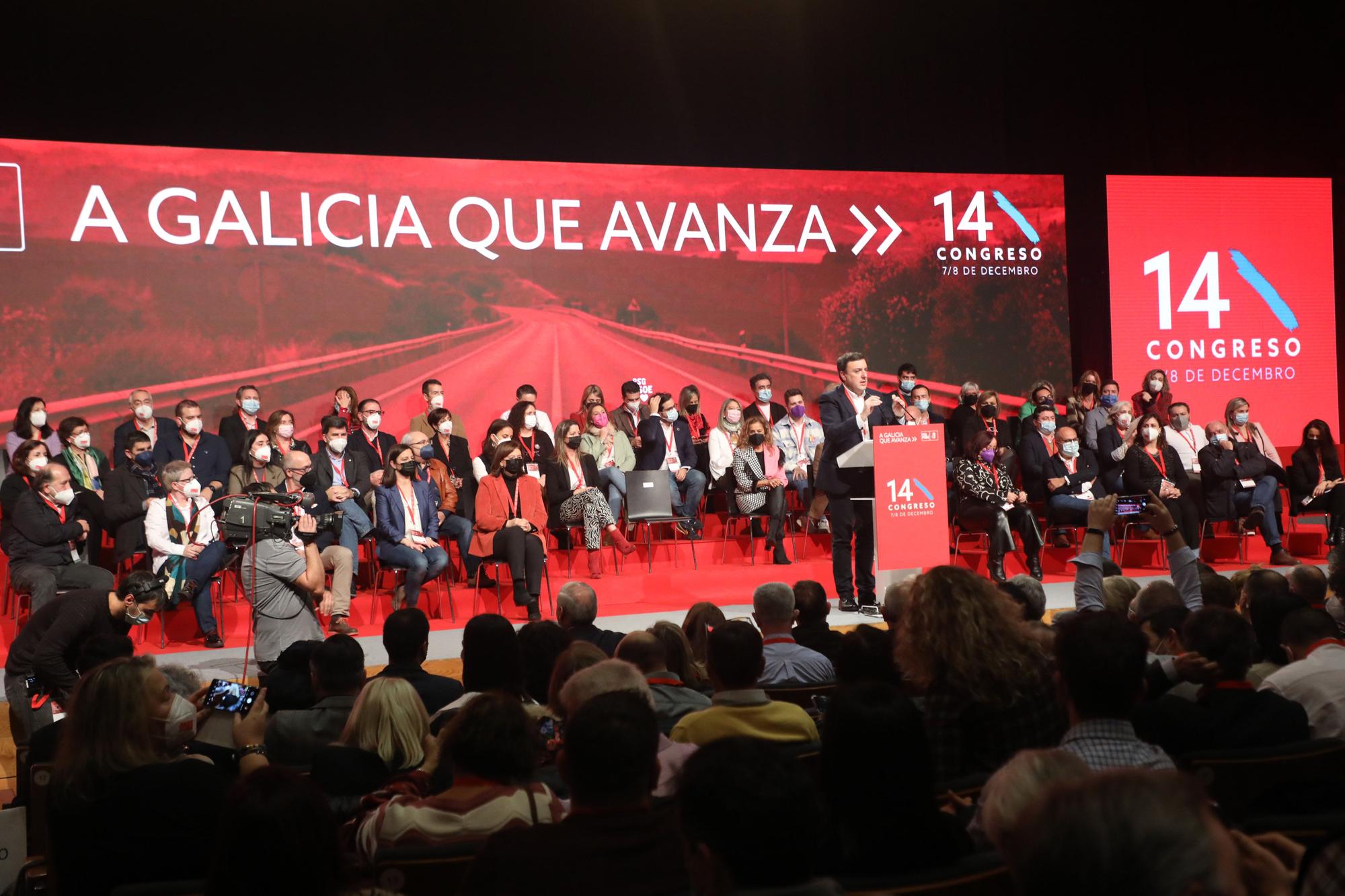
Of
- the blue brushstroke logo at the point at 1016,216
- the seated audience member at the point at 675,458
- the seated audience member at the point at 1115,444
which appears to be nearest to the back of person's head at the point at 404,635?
the seated audience member at the point at 675,458

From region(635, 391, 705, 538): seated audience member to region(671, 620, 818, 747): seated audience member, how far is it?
6.28m

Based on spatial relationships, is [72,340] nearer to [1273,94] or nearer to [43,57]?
[43,57]

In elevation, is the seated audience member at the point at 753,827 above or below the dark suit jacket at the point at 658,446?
below

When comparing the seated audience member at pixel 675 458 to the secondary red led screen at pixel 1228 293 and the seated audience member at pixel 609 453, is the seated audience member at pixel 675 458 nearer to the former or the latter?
the seated audience member at pixel 609 453

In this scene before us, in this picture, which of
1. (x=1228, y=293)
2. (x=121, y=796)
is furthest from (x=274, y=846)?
(x=1228, y=293)

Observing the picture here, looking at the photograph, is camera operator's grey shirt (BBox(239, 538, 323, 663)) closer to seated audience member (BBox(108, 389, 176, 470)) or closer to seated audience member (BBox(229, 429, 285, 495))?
seated audience member (BBox(229, 429, 285, 495))

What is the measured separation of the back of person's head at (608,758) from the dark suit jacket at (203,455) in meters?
7.15

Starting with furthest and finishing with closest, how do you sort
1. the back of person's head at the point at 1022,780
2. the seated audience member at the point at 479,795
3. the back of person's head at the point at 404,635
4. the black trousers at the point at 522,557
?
the black trousers at the point at 522,557 → the back of person's head at the point at 404,635 → the seated audience member at the point at 479,795 → the back of person's head at the point at 1022,780

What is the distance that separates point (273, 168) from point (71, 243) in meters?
1.65

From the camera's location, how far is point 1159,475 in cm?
895

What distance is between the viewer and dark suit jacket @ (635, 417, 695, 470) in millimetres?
9594

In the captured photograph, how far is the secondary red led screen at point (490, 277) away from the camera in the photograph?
9305mm

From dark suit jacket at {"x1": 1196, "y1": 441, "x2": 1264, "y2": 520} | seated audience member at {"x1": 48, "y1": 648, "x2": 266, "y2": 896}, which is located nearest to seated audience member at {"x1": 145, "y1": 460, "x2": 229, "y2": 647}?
seated audience member at {"x1": 48, "y1": 648, "x2": 266, "y2": 896}

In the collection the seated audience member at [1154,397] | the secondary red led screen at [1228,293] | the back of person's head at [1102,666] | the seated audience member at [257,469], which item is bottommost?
the back of person's head at [1102,666]
